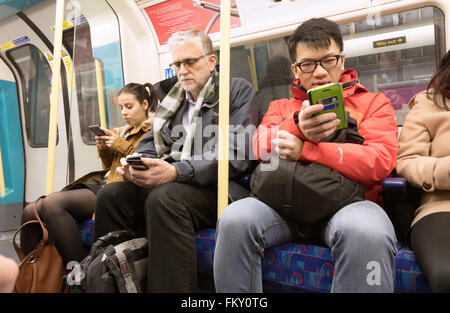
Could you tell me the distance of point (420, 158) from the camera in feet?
4.83

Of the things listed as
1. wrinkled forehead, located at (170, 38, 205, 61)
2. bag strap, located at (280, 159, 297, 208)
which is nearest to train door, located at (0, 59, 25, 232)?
wrinkled forehead, located at (170, 38, 205, 61)

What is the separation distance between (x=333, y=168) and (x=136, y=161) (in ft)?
3.17

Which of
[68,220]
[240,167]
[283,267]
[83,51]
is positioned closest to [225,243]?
[283,267]

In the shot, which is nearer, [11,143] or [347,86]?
[347,86]

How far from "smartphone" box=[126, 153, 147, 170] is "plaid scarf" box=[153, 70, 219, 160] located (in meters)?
0.30

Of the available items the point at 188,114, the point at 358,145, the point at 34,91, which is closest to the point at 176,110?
the point at 188,114

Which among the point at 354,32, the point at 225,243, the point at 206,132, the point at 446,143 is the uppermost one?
the point at 354,32

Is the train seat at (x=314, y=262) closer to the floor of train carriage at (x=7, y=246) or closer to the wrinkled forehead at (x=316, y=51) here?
the wrinkled forehead at (x=316, y=51)

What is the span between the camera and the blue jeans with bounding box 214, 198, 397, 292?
3.81 feet

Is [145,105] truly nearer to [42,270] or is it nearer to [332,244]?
[42,270]

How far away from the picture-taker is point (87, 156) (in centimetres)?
332

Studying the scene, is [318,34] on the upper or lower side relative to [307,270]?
upper

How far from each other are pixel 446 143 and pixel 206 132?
1.22 m

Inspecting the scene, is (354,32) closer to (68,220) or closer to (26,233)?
(68,220)
